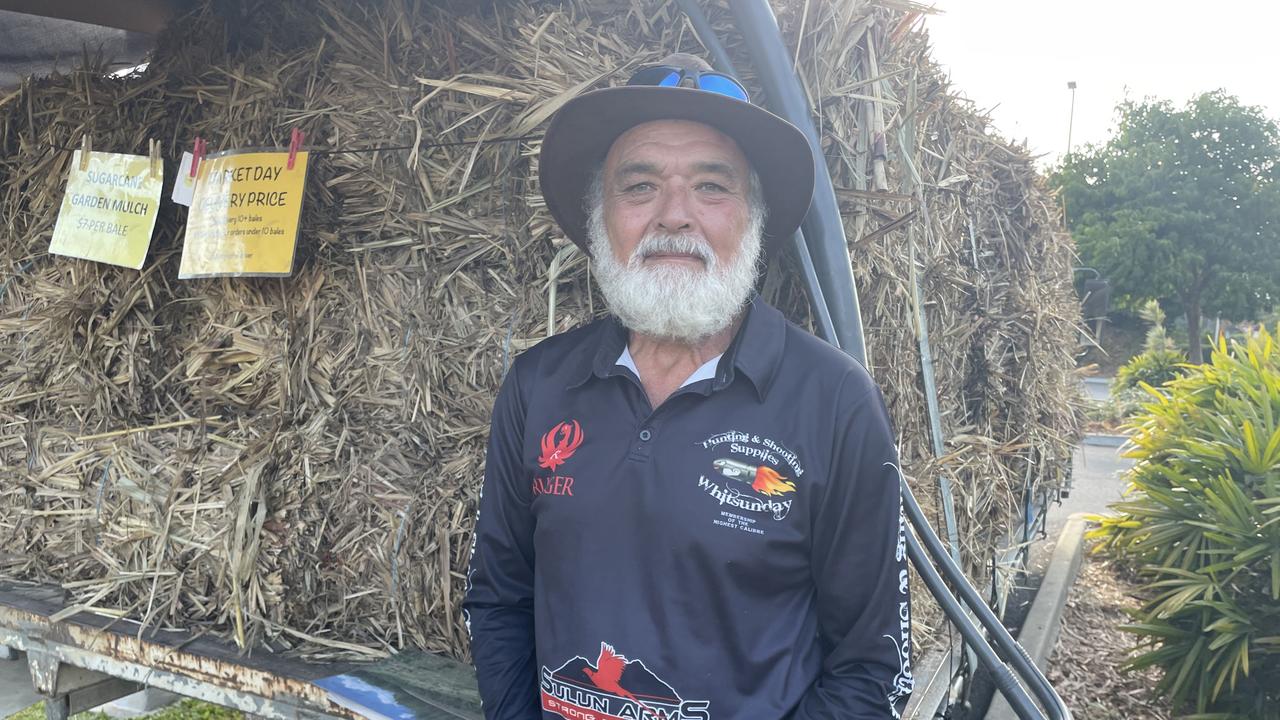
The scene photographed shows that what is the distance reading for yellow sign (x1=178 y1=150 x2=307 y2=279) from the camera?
266cm

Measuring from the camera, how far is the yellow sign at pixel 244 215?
8.74 ft

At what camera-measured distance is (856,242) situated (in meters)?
2.31

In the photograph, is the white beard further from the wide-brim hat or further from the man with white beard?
the wide-brim hat

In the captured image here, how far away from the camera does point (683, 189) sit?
1.88m

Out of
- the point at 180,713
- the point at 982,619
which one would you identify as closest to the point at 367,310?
the point at 982,619

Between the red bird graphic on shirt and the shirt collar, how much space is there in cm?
58

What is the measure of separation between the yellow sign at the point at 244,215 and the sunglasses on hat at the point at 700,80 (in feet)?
4.46

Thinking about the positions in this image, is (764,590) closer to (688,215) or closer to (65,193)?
(688,215)

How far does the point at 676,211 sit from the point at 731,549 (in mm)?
750

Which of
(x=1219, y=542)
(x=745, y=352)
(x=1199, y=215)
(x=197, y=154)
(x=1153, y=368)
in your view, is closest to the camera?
(x=745, y=352)

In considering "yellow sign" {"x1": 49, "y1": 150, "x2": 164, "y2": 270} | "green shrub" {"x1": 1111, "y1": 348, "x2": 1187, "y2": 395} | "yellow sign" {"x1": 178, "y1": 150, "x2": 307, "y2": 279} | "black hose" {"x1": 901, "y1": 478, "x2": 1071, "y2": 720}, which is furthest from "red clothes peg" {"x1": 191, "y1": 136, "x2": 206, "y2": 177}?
"green shrub" {"x1": 1111, "y1": 348, "x2": 1187, "y2": 395}

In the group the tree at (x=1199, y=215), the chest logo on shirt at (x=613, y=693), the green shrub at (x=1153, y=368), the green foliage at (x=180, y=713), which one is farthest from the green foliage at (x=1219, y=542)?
the tree at (x=1199, y=215)

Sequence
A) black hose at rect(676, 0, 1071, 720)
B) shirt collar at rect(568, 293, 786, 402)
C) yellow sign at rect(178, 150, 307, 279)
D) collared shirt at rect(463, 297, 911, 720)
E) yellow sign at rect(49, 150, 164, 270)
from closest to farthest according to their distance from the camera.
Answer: collared shirt at rect(463, 297, 911, 720) → shirt collar at rect(568, 293, 786, 402) → black hose at rect(676, 0, 1071, 720) → yellow sign at rect(178, 150, 307, 279) → yellow sign at rect(49, 150, 164, 270)

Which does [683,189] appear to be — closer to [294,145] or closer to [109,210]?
[294,145]
